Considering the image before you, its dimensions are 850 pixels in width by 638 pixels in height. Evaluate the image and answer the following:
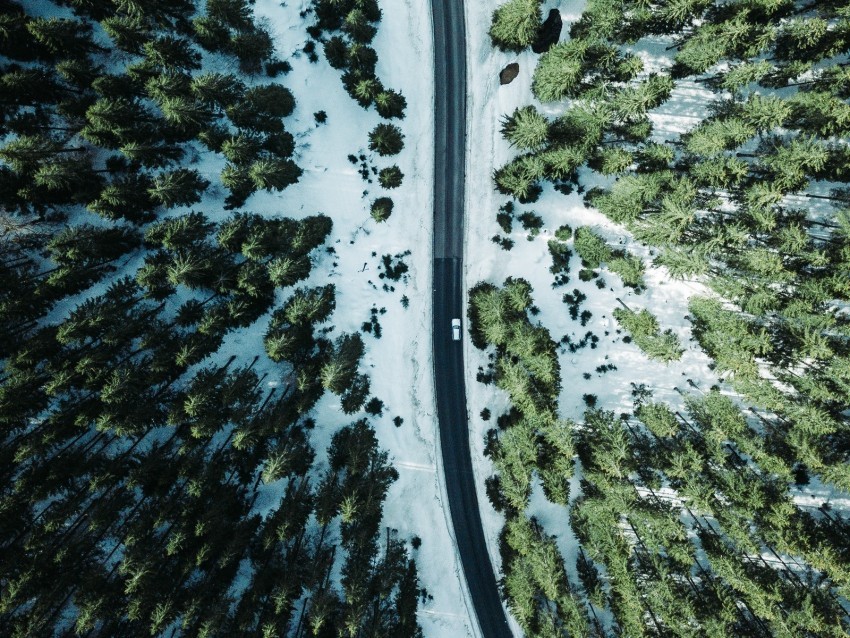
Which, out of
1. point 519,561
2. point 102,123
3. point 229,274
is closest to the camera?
point 102,123

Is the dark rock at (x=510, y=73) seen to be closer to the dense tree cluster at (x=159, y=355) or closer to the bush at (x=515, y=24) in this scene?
the bush at (x=515, y=24)

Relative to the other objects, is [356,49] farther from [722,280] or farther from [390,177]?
[722,280]

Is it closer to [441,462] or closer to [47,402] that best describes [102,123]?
[47,402]

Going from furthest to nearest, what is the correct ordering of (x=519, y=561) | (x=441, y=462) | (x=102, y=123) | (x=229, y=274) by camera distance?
(x=441, y=462), (x=519, y=561), (x=229, y=274), (x=102, y=123)

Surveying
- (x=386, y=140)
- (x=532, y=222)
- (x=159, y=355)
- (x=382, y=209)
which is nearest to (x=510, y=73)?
(x=386, y=140)

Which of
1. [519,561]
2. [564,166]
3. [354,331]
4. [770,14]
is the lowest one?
[519,561]

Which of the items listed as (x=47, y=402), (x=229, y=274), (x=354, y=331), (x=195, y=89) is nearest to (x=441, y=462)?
(x=354, y=331)
